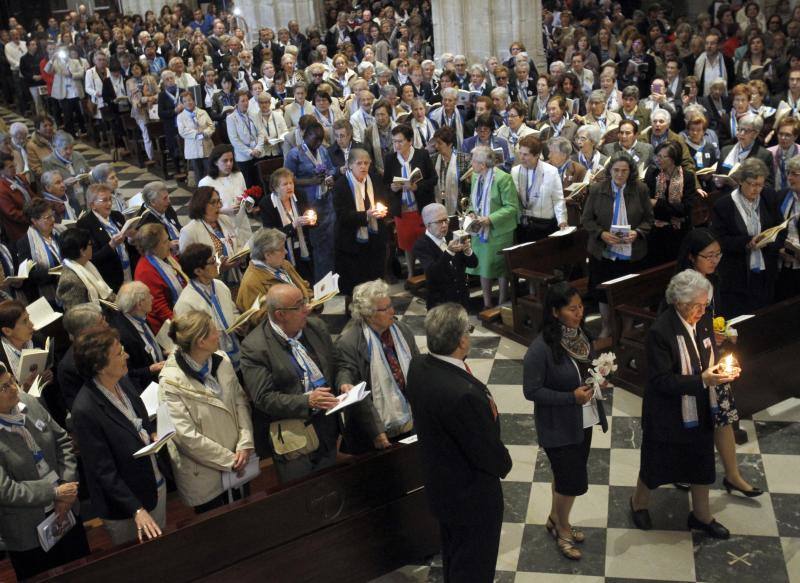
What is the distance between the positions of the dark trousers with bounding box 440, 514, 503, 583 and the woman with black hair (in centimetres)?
69

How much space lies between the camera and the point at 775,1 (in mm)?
16141

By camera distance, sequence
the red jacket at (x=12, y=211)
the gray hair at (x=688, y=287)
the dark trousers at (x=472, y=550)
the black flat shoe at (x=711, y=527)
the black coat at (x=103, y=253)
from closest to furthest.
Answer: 1. the dark trousers at (x=472, y=550)
2. the gray hair at (x=688, y=287)
3. the black flat shoe at (x=711, y=527)
4. the black coat at (x=103, y=253)
5. the red jacket at (x=12, y=211)

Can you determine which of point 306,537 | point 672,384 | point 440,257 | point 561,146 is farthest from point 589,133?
point 306,537

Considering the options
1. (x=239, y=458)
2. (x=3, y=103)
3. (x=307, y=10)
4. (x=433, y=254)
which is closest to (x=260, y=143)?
(x=433, y=254)

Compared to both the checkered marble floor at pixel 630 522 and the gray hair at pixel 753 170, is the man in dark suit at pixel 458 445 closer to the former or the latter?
the checkered marble floor at pixel 630 522

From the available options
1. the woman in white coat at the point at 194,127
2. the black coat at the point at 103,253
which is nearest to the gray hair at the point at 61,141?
the woman in white coat at the point at 194,127

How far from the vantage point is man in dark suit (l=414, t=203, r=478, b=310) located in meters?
6.67

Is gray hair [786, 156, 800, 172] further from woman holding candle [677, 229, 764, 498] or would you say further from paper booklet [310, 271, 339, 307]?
paper booklet [310, 271, 339, 307]

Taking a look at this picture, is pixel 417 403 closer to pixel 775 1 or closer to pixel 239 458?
pixel 239 458

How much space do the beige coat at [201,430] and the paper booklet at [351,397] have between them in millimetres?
484

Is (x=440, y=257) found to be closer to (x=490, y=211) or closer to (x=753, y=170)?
(x=490, y=211)

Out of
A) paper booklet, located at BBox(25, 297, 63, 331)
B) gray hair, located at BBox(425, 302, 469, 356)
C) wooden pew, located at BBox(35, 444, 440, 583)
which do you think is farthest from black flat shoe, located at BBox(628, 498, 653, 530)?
paper booklet, located at BBox(25, 297, 63, 331)

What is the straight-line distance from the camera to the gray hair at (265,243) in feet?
18.9

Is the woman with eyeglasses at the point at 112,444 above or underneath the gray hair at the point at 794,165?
underneath
